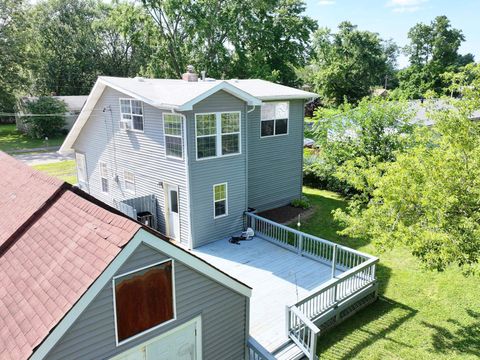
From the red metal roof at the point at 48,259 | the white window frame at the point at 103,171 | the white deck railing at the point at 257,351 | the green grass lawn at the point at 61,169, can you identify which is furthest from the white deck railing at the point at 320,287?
the green grass lawn at the point at 61,169

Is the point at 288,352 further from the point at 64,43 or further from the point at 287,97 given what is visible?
the point at 64,43

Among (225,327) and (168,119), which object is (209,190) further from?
(225,327)

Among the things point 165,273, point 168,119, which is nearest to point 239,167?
point 168,119

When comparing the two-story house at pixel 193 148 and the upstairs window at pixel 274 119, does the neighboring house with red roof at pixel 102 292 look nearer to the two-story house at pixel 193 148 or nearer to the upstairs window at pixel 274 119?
the two-story house at pixel 193 148

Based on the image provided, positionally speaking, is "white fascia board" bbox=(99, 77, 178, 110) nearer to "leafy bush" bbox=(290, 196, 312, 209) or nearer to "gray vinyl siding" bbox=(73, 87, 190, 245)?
"gray vinyl siding" bbox=(73, 87, 190, 245)

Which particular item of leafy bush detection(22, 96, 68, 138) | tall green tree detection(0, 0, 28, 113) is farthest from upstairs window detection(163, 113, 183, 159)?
tall green tree detection(0, 0, 28, 113)

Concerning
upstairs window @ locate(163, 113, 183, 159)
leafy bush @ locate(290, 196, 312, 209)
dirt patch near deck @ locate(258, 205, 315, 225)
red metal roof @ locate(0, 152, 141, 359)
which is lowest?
dirt patch near deck @ locate(258, 205, 315, 225)
